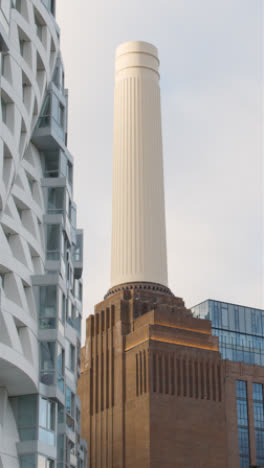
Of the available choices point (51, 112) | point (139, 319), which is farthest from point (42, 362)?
point (139, 319)

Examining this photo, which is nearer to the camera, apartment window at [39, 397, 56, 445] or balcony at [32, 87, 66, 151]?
apartment window at [39, 397, 56, 445]

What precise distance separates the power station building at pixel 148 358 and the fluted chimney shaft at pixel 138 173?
0.46 ft

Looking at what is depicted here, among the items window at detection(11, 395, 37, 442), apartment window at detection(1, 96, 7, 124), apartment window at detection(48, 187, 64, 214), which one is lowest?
window at detection(11, 395, 37, 442)

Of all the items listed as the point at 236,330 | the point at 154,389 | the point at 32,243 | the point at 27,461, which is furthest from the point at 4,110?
the point at 236,330

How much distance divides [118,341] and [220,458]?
18.1 m

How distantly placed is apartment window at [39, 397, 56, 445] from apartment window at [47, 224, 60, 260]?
10.00m

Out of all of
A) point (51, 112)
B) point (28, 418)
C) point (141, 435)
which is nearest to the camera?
point (28, 418)

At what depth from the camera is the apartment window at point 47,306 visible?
49.4 metres

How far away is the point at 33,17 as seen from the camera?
5078 cm

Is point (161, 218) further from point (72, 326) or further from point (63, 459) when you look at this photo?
point (63, 459)

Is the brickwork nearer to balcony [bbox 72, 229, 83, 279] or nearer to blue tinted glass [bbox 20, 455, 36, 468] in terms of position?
balcony [bbox 72, 229, 83, 279]

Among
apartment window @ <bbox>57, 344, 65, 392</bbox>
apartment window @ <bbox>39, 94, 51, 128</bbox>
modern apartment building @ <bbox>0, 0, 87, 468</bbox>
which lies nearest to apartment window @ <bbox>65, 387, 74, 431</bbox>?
modern apartment building @ <bbox>0, 0, 87, 468</bbox>

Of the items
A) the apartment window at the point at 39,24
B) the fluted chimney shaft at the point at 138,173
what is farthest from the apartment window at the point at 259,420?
the apartment window at the point at 39,24

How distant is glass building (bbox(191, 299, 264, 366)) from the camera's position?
388 feet
